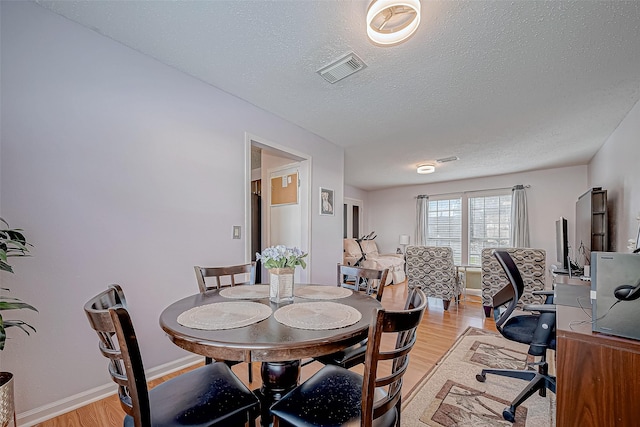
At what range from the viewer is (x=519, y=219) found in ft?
18.7

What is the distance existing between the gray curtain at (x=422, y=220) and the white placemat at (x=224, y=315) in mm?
6518

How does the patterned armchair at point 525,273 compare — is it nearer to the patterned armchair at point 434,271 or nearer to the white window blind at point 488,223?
the patterned armchair at point 434,271

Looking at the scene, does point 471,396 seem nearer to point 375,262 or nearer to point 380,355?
point 380,355

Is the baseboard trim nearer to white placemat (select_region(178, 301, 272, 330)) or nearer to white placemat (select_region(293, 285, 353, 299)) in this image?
white placemat (select_region(178, 301, 272, 330))

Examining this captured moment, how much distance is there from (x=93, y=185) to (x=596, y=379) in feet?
9.19

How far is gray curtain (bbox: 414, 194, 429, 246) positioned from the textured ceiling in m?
3.75

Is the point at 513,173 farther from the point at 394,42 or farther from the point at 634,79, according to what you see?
the point at 394,42

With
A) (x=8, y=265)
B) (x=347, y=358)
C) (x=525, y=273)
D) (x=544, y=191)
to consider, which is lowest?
(x=347, y=358)

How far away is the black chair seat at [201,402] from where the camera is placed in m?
0.95

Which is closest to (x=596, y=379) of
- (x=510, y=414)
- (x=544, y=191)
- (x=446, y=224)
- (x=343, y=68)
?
(x=510, y=414)

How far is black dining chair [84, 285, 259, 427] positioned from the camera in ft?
2.65

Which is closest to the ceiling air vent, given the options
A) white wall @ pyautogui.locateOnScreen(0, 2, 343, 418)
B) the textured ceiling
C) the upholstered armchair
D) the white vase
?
the textured ceiling

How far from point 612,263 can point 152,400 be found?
6.22ft

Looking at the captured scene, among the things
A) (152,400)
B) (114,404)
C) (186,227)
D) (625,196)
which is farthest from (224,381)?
(625,196)
